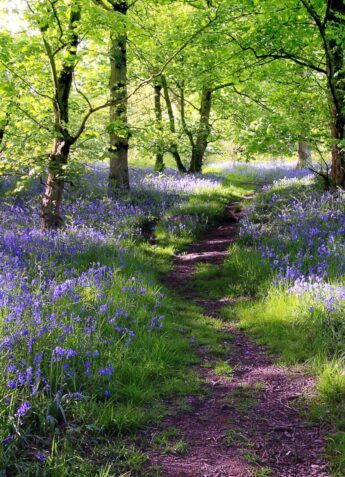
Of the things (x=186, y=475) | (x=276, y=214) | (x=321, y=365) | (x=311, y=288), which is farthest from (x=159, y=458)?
(x=276, y=214)

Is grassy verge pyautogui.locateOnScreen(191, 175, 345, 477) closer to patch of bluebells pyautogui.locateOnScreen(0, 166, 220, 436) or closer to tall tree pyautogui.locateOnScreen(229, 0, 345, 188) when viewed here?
patch of bluebells pyautogui.locateOnScreen(0, 166, 220, 436)

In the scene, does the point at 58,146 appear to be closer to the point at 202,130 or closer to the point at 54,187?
the point at 54,187

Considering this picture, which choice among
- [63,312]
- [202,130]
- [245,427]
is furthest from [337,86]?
[245,427]

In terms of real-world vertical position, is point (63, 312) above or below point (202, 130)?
below

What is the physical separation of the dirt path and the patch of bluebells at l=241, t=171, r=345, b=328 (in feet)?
3.00

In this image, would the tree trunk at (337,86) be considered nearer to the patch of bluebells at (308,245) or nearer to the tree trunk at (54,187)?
the patch of bluebells at (308,245)

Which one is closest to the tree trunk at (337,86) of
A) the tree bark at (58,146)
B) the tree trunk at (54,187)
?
the tree bark at (58,146)

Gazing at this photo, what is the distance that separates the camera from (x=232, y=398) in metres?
3.82

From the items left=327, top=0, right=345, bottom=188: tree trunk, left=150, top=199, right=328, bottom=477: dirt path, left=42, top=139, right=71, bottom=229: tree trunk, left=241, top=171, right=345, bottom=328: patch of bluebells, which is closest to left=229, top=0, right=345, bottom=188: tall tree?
left=327, top=0, right=345, bottom=188: tree trunk

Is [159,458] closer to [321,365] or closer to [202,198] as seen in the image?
[321,365]

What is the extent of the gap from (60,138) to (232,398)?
5579 mm

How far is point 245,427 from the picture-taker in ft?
11.1

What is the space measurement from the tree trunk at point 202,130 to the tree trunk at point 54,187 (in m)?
9.35

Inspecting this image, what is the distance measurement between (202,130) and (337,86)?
7.71m
